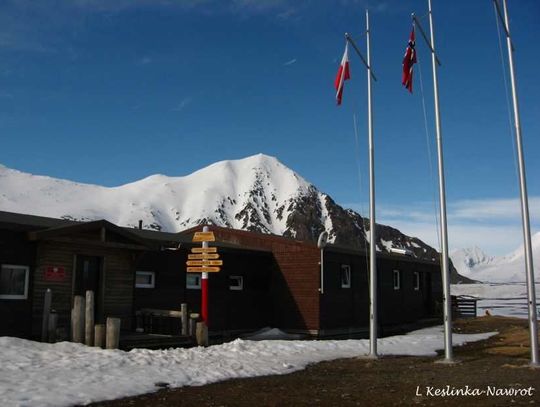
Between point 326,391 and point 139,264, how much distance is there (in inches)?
476

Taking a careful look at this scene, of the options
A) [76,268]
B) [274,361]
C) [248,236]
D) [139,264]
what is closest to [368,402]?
[274,361]

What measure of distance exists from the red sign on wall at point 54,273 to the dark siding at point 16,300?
0.49 metres

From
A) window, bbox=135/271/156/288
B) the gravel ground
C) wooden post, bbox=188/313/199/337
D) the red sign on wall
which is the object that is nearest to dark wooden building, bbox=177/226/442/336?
window, bbox=135/271/156/288

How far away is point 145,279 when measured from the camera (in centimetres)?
2262

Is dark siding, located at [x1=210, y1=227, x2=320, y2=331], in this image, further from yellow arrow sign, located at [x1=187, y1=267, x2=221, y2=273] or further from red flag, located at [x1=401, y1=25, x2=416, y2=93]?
red flag, located at [x1=401, y1=25, x2=416, y2=93]

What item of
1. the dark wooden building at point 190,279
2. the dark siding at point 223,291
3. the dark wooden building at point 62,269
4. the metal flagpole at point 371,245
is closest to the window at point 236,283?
the dark wooden building at point 190,279

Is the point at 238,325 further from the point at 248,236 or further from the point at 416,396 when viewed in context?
the point at 416,396

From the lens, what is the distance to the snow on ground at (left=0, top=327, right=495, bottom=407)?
10.8 meters

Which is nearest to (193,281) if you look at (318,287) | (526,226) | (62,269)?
(318,287)

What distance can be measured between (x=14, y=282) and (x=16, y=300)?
57 centimetres

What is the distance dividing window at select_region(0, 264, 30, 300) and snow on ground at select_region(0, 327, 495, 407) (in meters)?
2.15

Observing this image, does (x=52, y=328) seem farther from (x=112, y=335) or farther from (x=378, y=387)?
(x=378, y=387)

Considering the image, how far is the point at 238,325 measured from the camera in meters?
26.0

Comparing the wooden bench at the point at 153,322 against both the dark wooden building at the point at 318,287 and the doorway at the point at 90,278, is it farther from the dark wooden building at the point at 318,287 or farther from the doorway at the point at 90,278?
the dark wooden building at the point at 318,287
